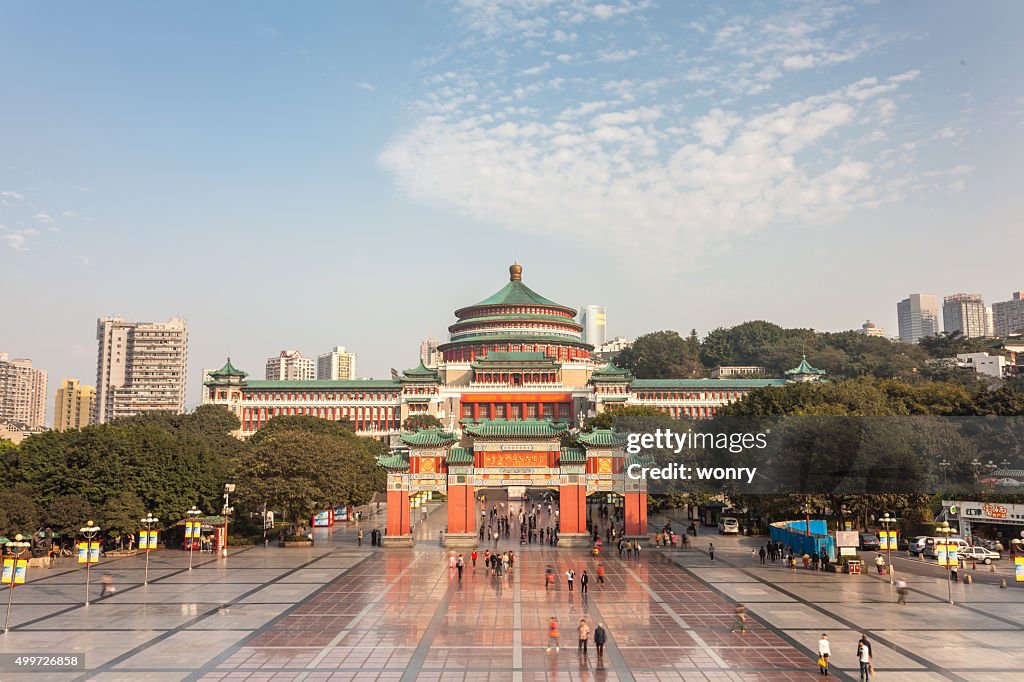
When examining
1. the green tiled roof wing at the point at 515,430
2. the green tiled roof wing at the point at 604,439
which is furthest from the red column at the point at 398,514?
the green tiled roof wing at the point at 604,439

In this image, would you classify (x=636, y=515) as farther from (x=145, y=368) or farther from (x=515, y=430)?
(x=145, y=368)

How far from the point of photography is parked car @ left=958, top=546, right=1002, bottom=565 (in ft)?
134

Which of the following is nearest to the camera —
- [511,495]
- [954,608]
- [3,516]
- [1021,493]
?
[954,608]

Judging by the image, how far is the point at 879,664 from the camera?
21766 millimetres

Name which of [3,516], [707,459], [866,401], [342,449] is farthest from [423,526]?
[866,401]

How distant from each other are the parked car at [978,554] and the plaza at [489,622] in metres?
5.82

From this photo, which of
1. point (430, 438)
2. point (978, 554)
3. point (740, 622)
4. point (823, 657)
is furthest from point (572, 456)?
point (823, 657)

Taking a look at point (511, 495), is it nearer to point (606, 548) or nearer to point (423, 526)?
point (423, 526)

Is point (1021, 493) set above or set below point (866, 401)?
below

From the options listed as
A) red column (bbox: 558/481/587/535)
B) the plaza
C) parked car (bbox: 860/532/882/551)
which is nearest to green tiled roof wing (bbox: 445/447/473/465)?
red column (bbox: 558/481/587/535)

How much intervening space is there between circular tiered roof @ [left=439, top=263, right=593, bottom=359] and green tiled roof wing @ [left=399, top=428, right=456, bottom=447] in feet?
219

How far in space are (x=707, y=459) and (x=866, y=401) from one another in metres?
12.0

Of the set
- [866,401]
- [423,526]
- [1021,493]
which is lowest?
[423,526]

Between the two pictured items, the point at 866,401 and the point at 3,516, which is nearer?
the point at 3,516
